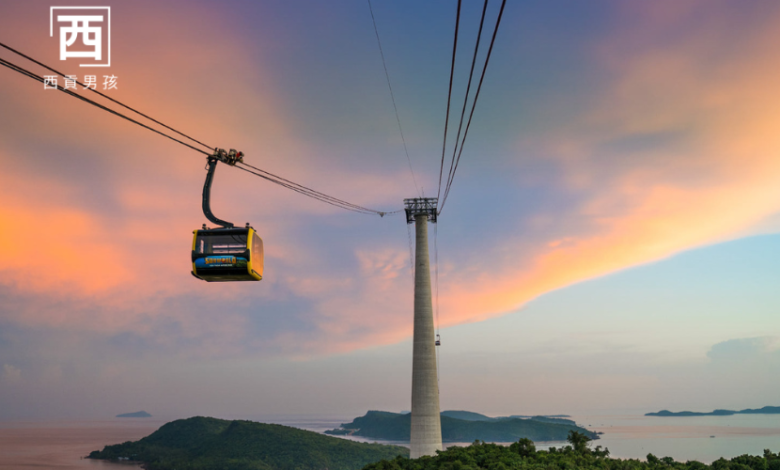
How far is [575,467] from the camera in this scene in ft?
117

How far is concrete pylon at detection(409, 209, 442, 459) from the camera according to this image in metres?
54.4

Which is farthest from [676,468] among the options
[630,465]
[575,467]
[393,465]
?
[393,465]

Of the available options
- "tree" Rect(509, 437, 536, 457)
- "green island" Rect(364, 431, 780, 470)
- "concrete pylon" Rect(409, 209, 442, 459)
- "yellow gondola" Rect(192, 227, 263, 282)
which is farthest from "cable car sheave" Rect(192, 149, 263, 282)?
"concrete pylon" Rect(409, 209, 442, 459)

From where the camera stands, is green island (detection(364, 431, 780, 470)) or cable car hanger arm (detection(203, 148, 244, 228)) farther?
green island (detection(364, 431, 780, 470))

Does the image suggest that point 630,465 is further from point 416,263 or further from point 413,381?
point 416,263

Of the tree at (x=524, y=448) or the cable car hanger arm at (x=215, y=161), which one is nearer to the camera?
the cable car hanger arm at (x=215, y=161)

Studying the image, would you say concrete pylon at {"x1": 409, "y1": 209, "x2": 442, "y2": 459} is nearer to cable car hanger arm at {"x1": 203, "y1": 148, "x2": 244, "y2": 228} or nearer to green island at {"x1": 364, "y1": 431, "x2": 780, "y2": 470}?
green island at {"x1": 364, "y1": 431, "x2": 780, "y2": 470}

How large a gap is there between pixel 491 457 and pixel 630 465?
996 centimetres

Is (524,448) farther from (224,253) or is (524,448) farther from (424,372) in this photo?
(224,253)

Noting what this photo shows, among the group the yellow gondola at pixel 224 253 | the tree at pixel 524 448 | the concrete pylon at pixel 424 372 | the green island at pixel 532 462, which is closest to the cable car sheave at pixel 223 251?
the yellow gondola at pixel 224 253

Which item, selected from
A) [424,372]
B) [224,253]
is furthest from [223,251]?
[424,372]

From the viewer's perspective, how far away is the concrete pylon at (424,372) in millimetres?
54438

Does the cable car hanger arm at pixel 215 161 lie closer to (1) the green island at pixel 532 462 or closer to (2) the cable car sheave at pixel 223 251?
(2) the cable car sheave at pixel 223 251

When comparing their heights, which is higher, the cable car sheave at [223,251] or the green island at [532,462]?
the cable car sheave at [223,251]
